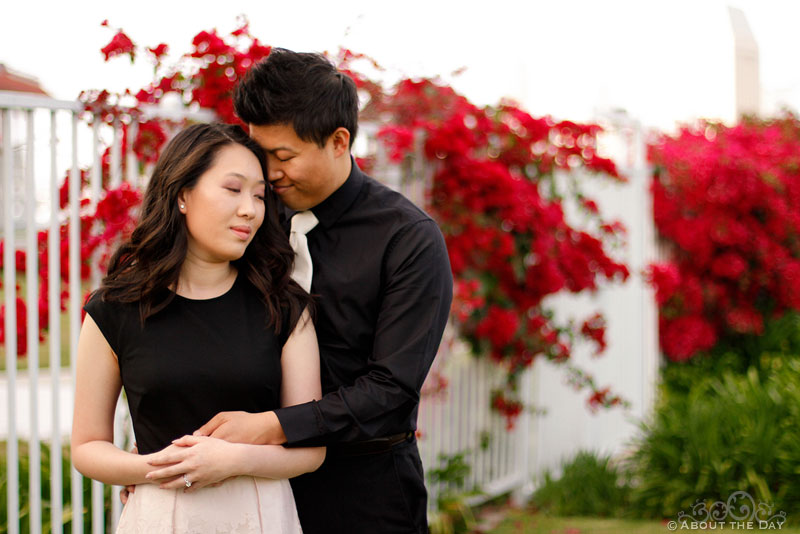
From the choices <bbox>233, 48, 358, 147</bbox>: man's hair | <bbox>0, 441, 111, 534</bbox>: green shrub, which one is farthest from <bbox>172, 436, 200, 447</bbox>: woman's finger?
<bbox>0, 441, 111, 534</bbox>: green shrub

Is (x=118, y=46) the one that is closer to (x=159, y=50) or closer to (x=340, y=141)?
(x=159, y=50)

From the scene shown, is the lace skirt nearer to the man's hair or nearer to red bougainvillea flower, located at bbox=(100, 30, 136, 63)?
the man's hair

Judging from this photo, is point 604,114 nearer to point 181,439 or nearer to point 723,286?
point 723,286

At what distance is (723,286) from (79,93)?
6710 mm

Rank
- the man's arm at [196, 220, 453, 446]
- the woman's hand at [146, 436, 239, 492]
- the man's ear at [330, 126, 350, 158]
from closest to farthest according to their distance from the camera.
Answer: the woman's hand at [146, 436, 239, 492], the man's arm at [196, 220, 453, 446], the man's ear at [330, 126, 350, 158]

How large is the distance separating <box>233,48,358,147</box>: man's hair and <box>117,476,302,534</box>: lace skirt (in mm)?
956

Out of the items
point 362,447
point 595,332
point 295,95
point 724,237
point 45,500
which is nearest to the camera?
point 295,95

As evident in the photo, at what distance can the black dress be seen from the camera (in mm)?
2037

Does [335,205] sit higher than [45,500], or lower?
higher

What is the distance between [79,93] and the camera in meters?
3.25

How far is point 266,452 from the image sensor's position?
2.03 meters

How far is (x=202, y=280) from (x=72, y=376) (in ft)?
3.55

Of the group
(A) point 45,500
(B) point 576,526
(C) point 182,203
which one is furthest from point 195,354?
(B) point 576,526

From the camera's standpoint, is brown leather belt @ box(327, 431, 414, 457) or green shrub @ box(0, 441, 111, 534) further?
green shrub @ box(0, 441, 111, 534)
